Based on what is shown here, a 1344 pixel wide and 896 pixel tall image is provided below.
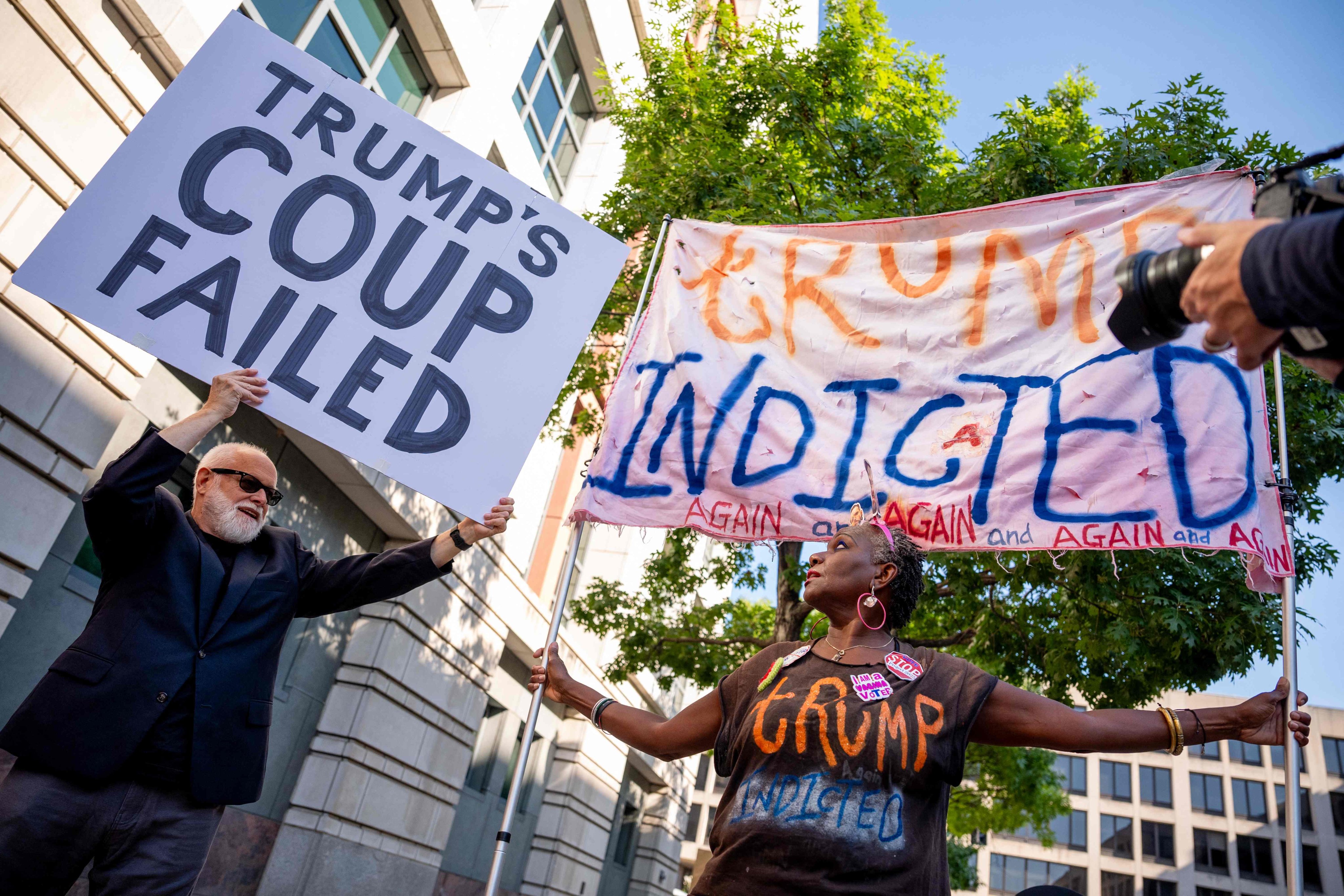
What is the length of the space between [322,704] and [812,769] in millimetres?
7890

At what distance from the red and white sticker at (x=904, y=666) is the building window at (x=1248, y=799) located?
2660 inches

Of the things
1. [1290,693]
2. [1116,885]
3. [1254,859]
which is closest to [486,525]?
[1290,693]

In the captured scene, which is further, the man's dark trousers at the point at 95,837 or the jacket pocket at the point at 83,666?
the jacket pocket at the point at 83,666

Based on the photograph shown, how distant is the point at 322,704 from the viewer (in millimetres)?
9180

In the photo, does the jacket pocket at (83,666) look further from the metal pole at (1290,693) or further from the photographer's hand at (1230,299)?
the metal pole at (1290,693)

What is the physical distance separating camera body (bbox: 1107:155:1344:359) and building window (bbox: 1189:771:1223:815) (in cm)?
6787

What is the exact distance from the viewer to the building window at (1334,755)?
55.5 metres

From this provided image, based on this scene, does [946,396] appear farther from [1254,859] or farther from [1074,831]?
[1254,859]

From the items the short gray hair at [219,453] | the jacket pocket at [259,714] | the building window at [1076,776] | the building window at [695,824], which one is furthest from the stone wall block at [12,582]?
the building window at [1076,776]

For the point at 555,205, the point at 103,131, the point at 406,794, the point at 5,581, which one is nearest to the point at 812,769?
the point at 555,205

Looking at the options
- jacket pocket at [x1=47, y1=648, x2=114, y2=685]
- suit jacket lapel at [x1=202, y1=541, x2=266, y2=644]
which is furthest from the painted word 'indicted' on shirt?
jacket pocket at [x1=47, y1=648, x2=114, y2=685]

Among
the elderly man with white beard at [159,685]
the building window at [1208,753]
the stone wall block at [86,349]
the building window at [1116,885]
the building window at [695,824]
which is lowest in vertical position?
the elderly man with white beard at [159,685]

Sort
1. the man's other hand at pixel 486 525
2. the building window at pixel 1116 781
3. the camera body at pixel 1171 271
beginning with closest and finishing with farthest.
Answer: the camera body at pixel 1171 271 < the man's other hand at pixel 486 525 < the building window at pixel 1116 781

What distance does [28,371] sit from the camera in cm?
546
